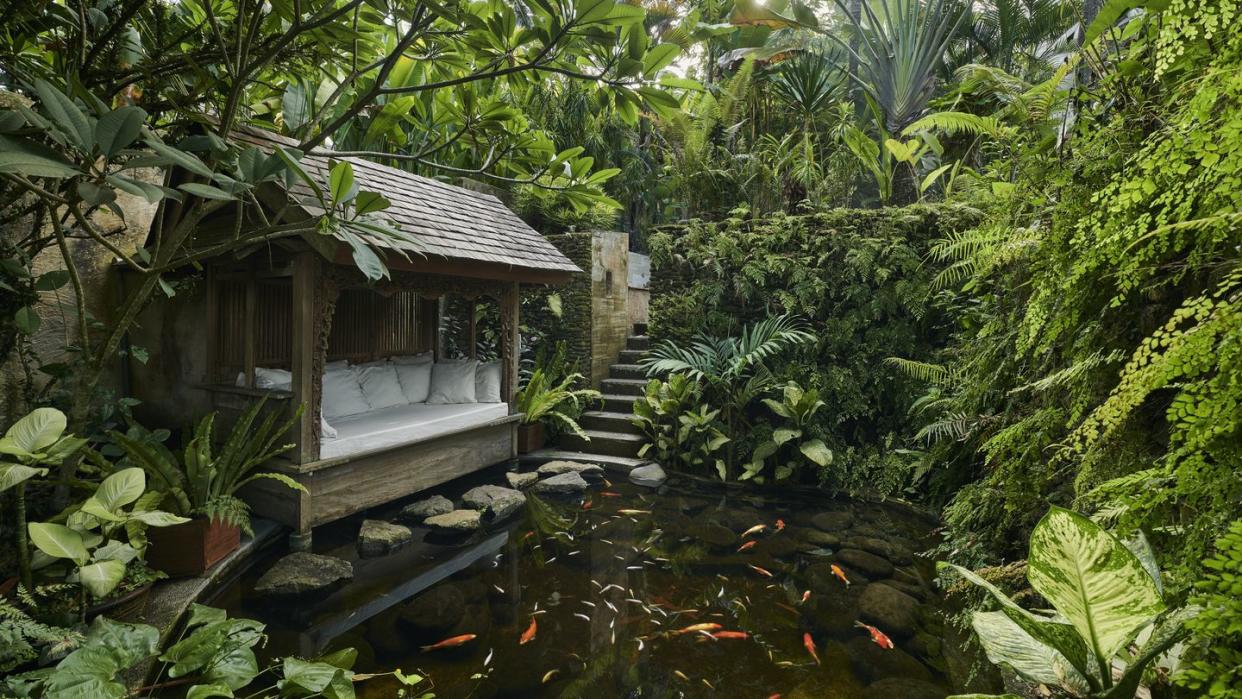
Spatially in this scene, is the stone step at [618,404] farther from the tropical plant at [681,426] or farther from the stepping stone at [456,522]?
the stepping stone at [456,522]

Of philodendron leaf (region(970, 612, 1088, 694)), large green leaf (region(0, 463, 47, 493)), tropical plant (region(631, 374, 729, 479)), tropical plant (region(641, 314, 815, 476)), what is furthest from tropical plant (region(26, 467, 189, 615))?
tropical plant (region(641, 314, 815, 476))

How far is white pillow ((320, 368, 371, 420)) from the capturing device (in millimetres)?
5254

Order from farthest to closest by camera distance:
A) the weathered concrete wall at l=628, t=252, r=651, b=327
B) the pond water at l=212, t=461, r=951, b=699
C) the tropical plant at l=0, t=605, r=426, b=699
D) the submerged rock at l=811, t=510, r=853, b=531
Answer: the weathered concrete wall at l=628, t=252, r=651, b=327 < the submerged rock at l=811, t=510, r=853, b=531 < the pond water at l=212, t=461, r=951, b=699 < the tropical plant at l=0, t=605, r=426, b=699

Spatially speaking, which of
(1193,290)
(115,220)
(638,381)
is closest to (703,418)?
(638,381)

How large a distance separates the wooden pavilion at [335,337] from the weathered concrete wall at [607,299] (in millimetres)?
1202

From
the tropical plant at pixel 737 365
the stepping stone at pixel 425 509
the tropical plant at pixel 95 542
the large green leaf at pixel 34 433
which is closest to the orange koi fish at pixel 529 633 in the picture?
the tropical plant at pixel 95 542

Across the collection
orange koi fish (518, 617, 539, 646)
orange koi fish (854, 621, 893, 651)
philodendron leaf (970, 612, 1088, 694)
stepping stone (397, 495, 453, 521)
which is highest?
philodendron leaf (970, 612, 1088, 694)

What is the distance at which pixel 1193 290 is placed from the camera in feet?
5.31

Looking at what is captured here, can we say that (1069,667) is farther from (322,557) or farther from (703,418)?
(703,418)

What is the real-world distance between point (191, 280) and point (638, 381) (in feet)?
16.0

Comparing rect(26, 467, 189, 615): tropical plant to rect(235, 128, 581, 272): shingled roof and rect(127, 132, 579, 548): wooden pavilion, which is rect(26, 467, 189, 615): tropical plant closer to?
rect(127, 132, 579, 548): wooden pavilion

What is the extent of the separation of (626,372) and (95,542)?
5.95 metres

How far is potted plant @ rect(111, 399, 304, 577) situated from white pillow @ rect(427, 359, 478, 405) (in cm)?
257

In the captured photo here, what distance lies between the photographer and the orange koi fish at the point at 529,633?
2.98 m
